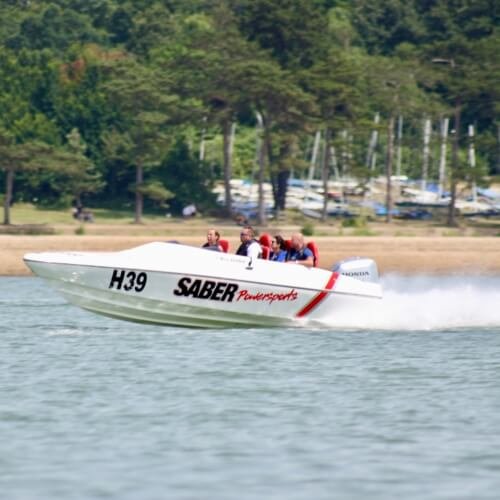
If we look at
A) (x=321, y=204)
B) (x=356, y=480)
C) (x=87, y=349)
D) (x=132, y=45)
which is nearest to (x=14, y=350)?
(x=87, y=349)

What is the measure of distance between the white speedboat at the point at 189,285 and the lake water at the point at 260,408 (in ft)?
1.27

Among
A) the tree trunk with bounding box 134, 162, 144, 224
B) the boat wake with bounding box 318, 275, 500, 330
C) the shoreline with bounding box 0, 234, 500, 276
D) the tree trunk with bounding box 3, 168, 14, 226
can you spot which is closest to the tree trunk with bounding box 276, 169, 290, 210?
the tree trunk with bounding box 134, 162, 144, 224

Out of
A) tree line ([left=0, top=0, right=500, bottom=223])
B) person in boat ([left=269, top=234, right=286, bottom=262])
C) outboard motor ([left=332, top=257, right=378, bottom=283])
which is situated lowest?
outboard motor ([left=332, top=257, right=378, bottom=283])

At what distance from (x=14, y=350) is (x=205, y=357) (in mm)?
2616

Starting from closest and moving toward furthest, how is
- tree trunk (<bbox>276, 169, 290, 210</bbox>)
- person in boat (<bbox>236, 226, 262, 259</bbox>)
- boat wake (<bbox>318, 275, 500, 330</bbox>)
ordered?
person in boat (<bbox>236, 226, 262, 259</bbox>) → boat wake (<bbox>318, 275, 500, 330</bbox>) → tree trunk (<bbox>276, 169, 290, 210</bbox>)

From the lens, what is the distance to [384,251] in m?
42.3

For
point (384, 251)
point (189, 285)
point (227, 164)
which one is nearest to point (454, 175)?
point (227, 164)

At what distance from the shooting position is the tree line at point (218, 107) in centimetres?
6375

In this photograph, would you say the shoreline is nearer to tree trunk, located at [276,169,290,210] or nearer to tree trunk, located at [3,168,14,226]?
tree trunk, located at [3,168,14,226]

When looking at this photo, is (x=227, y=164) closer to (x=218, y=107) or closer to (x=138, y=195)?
(x=218, y=107)

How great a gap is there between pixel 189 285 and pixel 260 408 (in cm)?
509

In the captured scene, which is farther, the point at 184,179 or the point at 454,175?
the point at 184,179

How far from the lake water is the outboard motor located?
0.50 metres

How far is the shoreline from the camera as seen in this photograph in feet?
132
